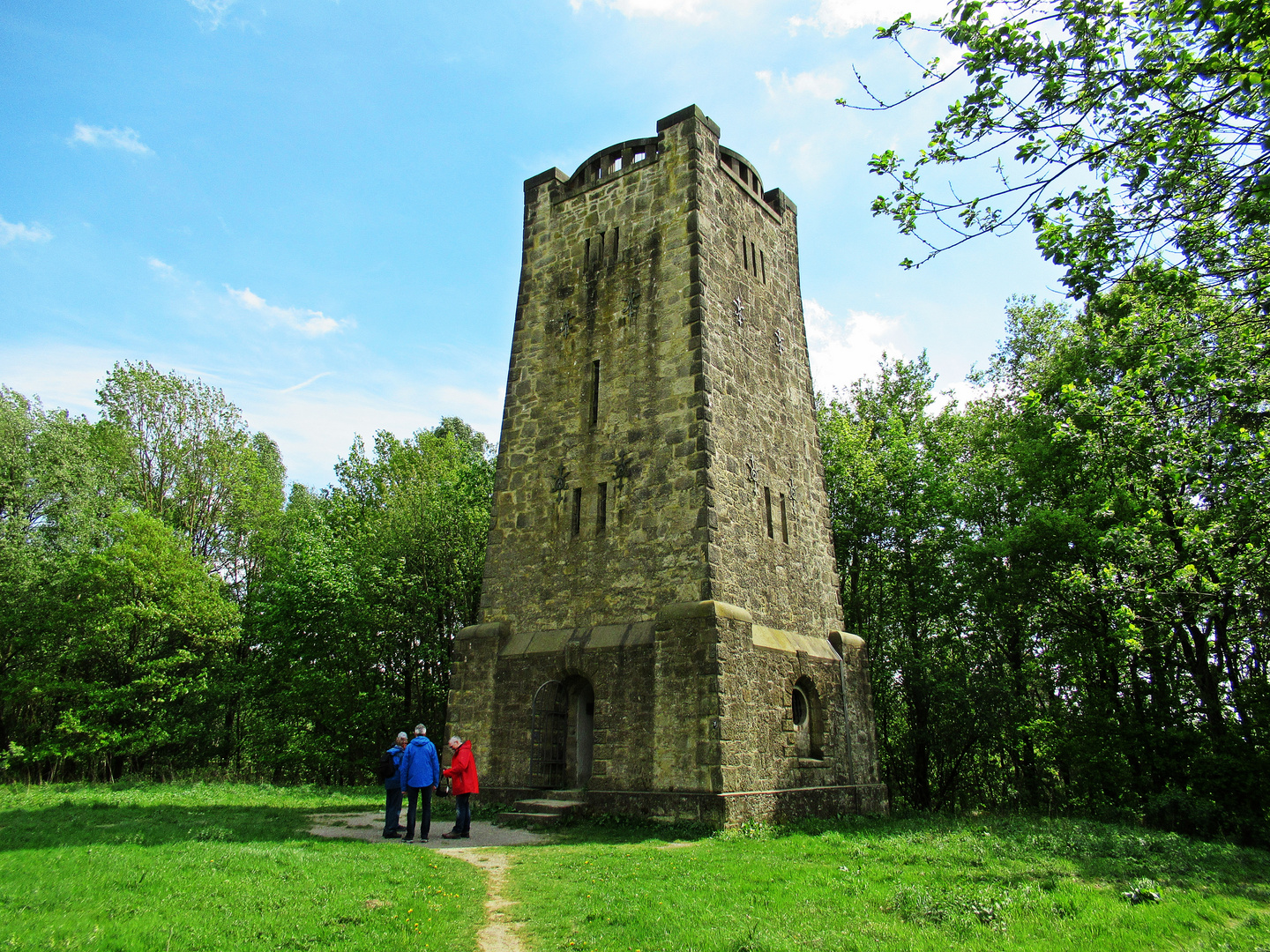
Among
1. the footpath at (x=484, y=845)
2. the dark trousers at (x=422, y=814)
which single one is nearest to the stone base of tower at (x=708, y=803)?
the footpath at (x=484, y=845)

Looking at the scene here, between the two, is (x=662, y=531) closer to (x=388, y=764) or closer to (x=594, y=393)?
(x=594, y=393)

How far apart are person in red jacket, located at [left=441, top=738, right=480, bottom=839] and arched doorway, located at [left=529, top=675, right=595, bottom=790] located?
2669mm

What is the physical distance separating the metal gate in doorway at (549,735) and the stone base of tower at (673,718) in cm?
2

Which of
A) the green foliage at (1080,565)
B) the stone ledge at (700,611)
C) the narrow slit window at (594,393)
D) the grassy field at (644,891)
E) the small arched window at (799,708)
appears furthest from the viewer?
the narrow slit window at (594,393)

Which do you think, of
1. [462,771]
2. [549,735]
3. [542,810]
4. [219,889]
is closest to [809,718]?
[549,735]

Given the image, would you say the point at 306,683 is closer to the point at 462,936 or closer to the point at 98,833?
the point at 98,833

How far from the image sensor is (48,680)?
806 inches

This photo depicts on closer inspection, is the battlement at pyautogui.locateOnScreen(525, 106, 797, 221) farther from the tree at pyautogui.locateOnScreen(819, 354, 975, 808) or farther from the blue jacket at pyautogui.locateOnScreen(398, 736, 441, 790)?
the blue jacket at pyautogui.locateOnScreen(398, 736, 441, 790)

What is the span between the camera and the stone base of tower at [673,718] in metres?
11.6

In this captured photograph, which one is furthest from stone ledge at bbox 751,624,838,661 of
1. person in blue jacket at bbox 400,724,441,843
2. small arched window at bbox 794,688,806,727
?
person in blue jacket at bbox 400,724,441,843

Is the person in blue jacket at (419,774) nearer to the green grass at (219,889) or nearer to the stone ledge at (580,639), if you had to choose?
the green grass at (219,889)

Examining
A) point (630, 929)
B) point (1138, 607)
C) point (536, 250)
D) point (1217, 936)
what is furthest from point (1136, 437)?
point (536, 250)

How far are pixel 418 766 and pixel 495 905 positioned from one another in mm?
3701

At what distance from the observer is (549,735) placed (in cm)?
1348
